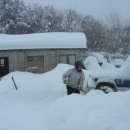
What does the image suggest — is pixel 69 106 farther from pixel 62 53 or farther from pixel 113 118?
pixel 62 53

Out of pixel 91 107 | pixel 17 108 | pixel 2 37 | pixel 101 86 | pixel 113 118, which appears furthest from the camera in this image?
pixel 2 37

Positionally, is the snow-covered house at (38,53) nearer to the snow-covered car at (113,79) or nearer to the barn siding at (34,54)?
the barn siding at (34,54)

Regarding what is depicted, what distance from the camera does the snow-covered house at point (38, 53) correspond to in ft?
106

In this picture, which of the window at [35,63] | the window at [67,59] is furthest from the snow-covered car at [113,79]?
the window at [35,63]

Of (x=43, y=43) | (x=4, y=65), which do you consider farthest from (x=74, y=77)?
(x=4, y=65)

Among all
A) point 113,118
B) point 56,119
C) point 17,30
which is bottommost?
point 17,30

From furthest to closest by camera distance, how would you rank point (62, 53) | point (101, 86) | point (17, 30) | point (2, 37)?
point (17, 30)
point (2, 37)
point (62, 53)
point (101, 86)

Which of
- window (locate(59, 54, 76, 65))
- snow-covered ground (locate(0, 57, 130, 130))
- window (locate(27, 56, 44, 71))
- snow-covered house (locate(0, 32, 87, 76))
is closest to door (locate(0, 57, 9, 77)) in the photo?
snow-covered house (locate(0, 32, 87, 76))

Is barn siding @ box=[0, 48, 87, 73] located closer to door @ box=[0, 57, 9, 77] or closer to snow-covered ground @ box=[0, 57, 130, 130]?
door @ box=[0, 57, 9, 77]

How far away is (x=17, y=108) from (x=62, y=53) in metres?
17.4

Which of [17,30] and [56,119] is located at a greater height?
[56,119]

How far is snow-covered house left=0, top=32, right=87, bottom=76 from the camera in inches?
1276

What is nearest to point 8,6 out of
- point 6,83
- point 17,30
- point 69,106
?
point 17,30

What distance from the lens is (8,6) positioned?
192 ft
